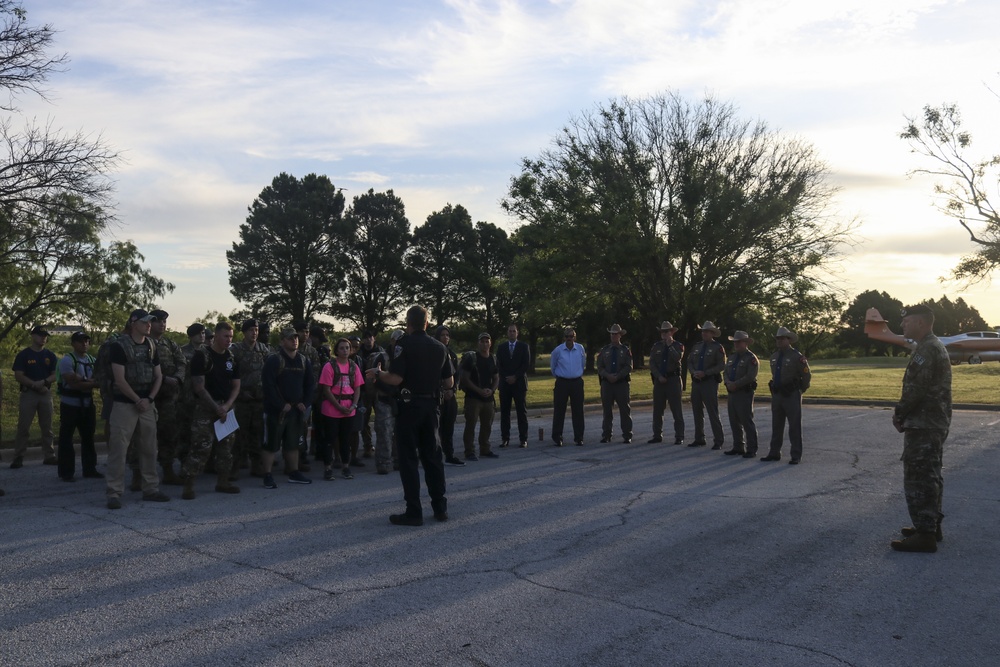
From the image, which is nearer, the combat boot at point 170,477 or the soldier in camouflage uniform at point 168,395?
the soldier in camouflage uniform at point 168,395

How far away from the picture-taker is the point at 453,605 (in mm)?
5363

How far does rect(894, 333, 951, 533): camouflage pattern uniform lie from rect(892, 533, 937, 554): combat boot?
0.07 meters

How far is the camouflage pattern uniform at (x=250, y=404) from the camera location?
10383 mm

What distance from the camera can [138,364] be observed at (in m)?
8.81

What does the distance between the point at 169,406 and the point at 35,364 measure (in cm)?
279

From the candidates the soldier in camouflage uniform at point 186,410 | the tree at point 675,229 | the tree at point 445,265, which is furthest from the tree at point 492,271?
the soldier in camouflage uniform at point 186,410

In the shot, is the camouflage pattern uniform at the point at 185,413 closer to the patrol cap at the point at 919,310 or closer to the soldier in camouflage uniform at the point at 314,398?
the soldier in camouflage uniform at the point at 314,398

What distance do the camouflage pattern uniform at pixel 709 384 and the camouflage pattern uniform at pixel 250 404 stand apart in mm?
7266

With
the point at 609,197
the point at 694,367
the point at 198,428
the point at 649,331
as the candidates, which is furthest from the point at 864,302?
the point at 198,428

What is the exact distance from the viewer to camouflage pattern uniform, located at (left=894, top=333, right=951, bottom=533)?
7031 millimetres

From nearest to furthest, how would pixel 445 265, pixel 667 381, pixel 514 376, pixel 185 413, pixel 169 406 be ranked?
1. pixel 169 406
2. pixel 185 413
3. pixel 514 376
4. pixel 667 381
5. pixel 445 265

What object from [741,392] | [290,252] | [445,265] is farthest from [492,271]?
[741,392]

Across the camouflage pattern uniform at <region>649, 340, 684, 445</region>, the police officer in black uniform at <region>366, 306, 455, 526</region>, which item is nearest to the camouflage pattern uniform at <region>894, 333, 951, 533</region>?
the police officer in black uniform at <region>366, 306, 455, 526</region>

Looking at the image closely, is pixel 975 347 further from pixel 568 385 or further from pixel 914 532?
pixel 914 532
